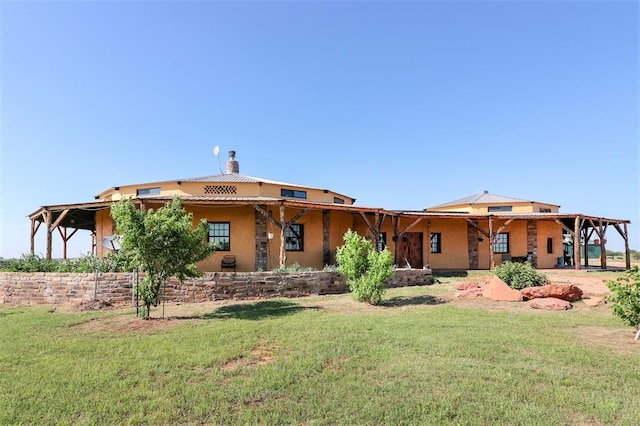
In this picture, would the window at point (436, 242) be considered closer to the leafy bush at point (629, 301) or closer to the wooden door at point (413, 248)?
the wooden door at point (413, 248)

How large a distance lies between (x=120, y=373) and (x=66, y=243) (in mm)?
19813

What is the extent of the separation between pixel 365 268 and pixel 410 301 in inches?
67.7

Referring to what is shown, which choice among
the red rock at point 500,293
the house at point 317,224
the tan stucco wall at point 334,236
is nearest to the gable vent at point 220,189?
the house at point 317,224

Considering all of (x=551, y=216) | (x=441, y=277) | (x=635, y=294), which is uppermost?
(x=551, y=216)

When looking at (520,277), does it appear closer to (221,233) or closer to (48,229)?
(221,233)

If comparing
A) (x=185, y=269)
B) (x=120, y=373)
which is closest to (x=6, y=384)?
(x=120, y=373)

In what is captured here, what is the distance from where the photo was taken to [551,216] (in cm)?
1988

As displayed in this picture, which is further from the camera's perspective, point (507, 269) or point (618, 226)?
point (618, 226)

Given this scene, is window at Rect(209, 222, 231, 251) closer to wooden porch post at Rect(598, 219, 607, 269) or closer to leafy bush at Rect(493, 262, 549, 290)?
leafy bush at Rect(493, 262, 549, 290)

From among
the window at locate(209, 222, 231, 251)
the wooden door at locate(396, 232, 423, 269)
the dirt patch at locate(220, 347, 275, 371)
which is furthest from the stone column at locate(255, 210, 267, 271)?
the dirt patch at locate(220, 347, 275, 371)

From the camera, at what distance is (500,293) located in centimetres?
1051

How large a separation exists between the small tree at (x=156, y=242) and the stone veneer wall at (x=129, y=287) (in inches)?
69.3

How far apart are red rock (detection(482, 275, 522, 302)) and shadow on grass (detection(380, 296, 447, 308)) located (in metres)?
1.43

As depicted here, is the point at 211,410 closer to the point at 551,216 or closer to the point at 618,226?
the point at 551,216
